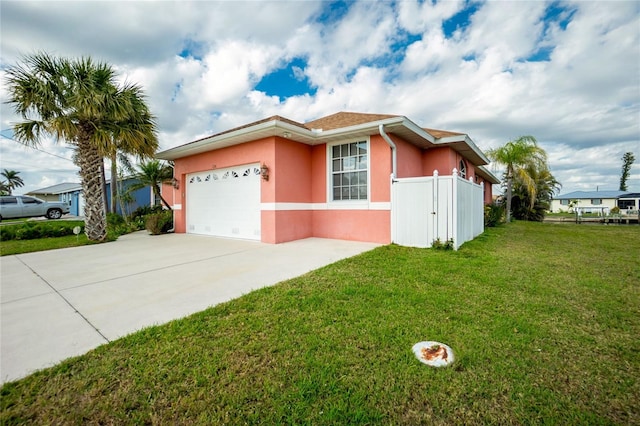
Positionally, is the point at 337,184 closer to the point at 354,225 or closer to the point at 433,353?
the point at 354,225

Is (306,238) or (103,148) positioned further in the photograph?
(306,238)

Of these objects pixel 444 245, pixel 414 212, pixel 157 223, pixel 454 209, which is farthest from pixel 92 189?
pixel 454 209

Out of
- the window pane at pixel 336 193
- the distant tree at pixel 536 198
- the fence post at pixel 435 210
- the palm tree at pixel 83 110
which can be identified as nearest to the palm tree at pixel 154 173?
the palm tree at pixel 83 110

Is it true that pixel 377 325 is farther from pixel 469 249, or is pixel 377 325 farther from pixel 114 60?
pixel 114 60

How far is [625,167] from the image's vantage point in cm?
4541

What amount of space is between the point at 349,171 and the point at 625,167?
64189mm

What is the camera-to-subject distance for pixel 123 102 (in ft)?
25.1

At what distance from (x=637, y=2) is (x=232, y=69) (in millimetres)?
10789

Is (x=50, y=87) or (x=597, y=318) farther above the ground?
(x=50, y=87)

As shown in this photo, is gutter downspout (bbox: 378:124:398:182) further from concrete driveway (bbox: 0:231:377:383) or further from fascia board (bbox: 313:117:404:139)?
concrete driveway (bbox: 0:231:377:383)

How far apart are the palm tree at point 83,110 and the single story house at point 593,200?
52501 mm

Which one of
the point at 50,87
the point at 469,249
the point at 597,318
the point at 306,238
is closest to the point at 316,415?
the point at 597,318

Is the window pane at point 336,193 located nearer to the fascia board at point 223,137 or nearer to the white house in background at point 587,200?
the fascia board at point 223,137

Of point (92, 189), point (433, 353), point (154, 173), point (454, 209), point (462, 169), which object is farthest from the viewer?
point (154, 173)
